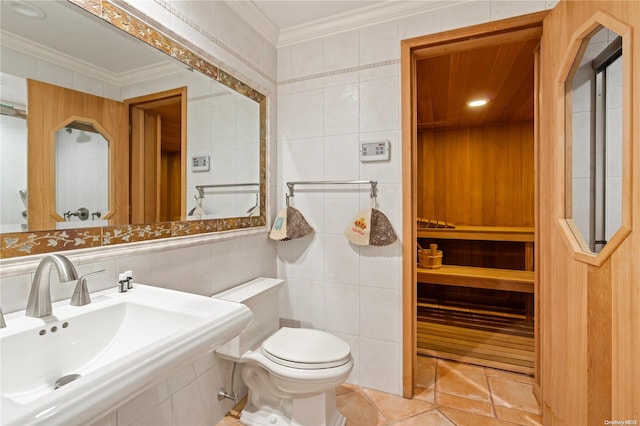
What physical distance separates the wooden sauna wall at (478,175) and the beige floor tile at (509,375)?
1880 millimetres

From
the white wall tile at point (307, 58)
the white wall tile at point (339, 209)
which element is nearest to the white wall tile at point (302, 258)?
the white wall tile at point (339, 209)

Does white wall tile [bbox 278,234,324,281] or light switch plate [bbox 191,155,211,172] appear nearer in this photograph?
light switch plate [bbox 191,155,211,172]

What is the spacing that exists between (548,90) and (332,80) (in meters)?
1.21

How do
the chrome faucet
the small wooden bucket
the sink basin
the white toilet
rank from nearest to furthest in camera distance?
the sink basin < the chrome faucet < the white toilet < the small wooden bucket

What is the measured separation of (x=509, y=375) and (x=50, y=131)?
9.20 feet

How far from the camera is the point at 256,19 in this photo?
6.19 feet

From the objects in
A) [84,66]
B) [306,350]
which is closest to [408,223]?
[306,350]

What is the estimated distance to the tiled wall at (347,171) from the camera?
1.85 m

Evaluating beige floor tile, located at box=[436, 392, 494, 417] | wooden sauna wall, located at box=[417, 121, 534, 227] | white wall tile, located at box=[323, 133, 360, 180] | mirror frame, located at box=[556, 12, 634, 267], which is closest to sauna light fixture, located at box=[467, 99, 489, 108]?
wooden sauna wall, located at box=[417, 121, 534, 227]

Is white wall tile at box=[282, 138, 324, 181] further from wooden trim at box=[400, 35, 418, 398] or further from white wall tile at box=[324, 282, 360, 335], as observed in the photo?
white wall tile at box=[324, 282, 360, 335]

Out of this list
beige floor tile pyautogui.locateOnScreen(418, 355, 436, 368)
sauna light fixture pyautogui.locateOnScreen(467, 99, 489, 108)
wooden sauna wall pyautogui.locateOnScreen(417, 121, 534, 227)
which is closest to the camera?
beige floor tile pyautogui.locateOnScreen(418, 355, 436, 368)

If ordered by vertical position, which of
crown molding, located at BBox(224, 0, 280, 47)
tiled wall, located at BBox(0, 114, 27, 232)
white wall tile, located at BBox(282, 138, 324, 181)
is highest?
crown molding, located at BBox(224, 0, 280, 47)

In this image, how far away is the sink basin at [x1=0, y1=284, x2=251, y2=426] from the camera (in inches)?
19.7

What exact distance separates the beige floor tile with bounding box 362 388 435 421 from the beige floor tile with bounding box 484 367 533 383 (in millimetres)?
640
